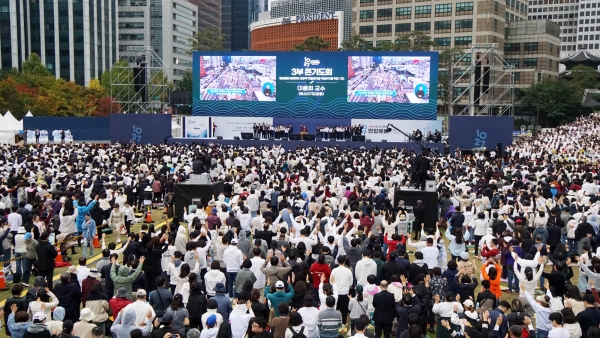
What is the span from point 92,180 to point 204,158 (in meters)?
6.88

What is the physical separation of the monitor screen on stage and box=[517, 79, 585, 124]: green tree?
1082 inches

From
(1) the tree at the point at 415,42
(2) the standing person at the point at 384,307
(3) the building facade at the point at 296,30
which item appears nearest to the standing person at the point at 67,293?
(2) the standing person at the point at 384,307

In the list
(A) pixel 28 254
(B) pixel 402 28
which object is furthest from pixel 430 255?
(B) pixel 402 28

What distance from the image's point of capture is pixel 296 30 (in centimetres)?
11094

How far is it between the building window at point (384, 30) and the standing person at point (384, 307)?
71.0 m

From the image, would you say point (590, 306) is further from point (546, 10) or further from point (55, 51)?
point (546, 10)

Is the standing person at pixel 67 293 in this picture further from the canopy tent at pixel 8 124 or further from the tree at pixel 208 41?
the tree at pixel 208 41

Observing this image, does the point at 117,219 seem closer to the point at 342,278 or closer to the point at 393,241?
the point at 393,241

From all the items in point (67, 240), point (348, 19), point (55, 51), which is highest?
point (348, 19)

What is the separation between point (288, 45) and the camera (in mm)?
112250

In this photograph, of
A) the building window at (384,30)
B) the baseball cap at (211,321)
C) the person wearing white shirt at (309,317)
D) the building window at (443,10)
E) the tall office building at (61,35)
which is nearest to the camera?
the baseball cap at (211,321)

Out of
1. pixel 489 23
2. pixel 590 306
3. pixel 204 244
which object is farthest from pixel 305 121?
pixel 489 23

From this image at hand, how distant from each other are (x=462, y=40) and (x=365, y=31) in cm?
1334

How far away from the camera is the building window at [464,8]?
225 ft
